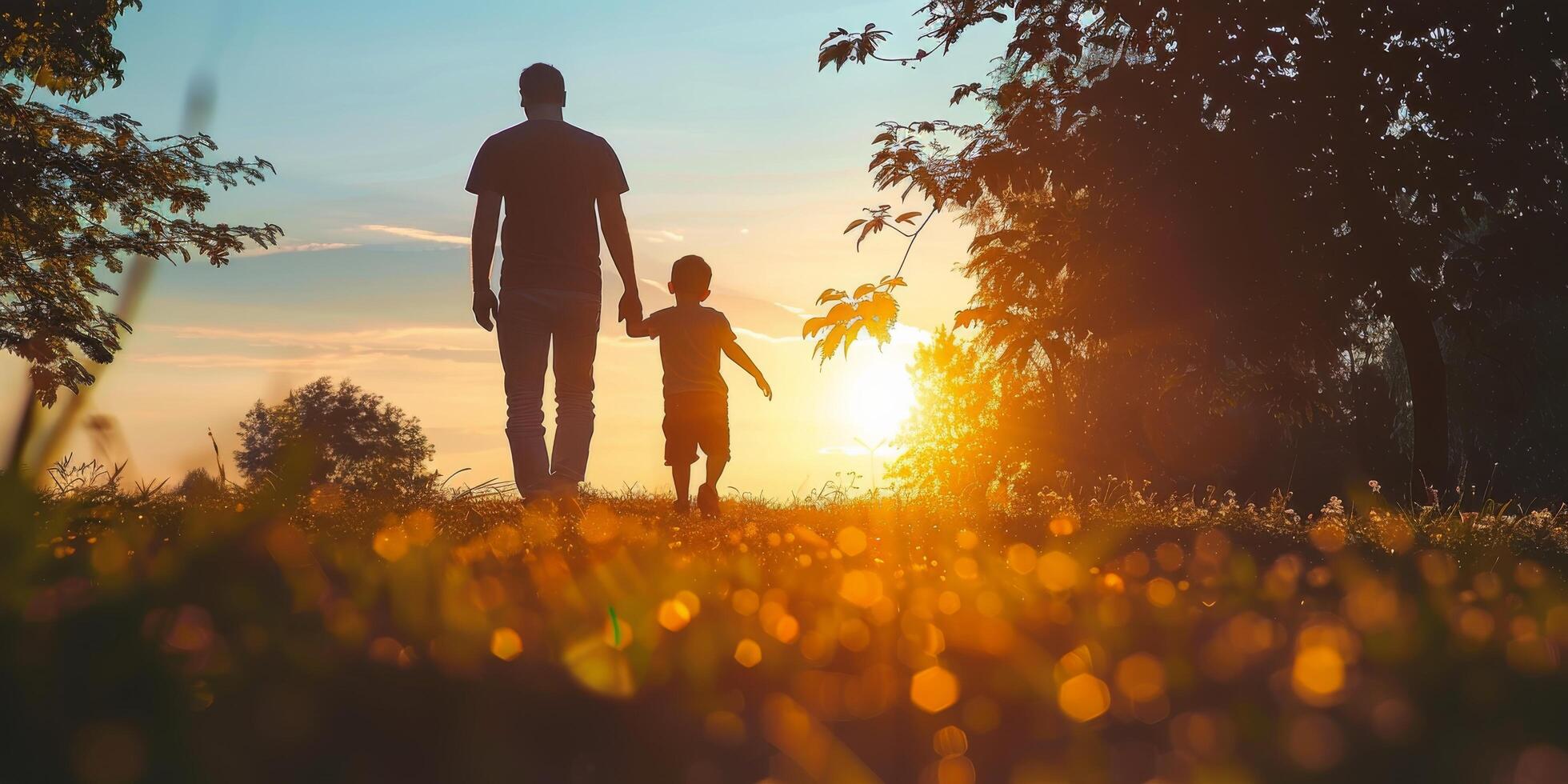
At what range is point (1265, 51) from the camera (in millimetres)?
9203

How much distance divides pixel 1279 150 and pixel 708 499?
18.2ft

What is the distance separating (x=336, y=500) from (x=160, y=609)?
137 inches

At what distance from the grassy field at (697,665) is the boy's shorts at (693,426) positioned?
345 cm

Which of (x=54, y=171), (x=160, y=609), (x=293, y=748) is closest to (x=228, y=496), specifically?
(x=160, y=609)

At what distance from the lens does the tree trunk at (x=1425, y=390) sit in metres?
10.6

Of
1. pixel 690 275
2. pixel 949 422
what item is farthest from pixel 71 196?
pixel 949 422

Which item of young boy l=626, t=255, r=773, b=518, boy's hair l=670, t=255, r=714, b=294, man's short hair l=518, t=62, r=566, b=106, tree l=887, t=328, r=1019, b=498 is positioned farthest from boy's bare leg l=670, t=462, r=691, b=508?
tree l=887, t=328, r=1019, b=498

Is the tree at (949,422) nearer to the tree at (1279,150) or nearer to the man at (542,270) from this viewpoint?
the tree at (1279,150)

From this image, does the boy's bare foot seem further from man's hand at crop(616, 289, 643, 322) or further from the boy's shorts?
man's hand at crop(616, 289, 643, 322)

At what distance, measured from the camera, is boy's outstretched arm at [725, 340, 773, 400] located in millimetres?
9273

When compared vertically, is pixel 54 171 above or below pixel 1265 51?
above

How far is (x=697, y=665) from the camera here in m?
3.24

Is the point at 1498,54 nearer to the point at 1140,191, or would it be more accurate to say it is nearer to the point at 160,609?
the point at 1140,191

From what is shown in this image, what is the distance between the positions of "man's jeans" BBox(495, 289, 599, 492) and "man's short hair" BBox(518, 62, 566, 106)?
57.5 inches
